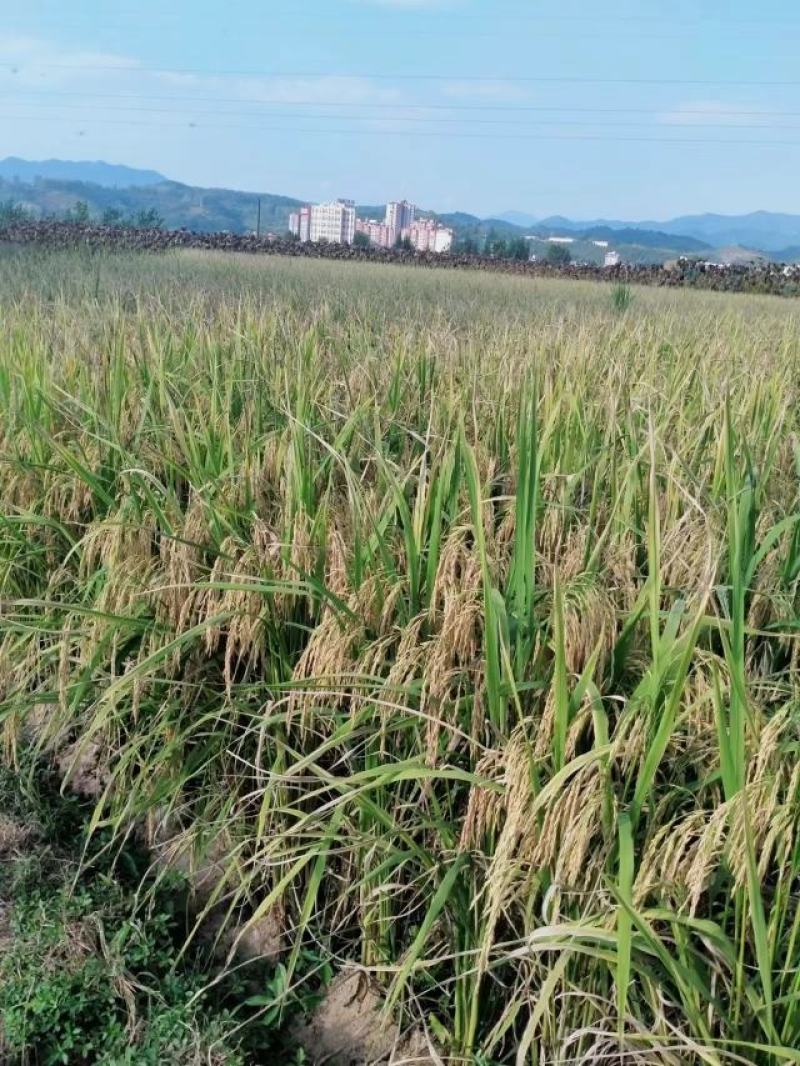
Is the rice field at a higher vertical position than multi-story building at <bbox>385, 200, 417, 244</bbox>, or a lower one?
lower

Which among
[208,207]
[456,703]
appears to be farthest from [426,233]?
[456,703]

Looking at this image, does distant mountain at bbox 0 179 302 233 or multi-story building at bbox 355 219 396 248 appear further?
multi-story building at bbox 355 219 396 248

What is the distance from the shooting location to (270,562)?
6.42 ft

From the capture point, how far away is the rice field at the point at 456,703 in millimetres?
1263

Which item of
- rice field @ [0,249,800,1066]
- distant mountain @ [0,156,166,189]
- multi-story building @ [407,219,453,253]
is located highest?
distant mountain @ [0,156,166,189]

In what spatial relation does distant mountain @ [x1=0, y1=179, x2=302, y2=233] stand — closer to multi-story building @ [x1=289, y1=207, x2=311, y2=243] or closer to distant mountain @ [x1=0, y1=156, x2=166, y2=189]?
multi-story building @ [x1=289, y1=207, x2=311, y2=243]

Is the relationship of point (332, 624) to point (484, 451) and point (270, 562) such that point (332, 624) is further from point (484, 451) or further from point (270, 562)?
point (484, 451)

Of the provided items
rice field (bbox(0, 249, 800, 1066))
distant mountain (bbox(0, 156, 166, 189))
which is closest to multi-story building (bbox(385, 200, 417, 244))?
distant mountain (bbox(0, 156, 166, 189))

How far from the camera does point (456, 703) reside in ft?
5.01

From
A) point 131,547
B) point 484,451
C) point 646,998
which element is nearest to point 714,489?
point 484,451

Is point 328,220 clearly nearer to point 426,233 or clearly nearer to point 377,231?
point 377,231

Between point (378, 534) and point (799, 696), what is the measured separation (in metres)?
0.81

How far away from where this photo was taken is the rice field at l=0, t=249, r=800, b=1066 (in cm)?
126

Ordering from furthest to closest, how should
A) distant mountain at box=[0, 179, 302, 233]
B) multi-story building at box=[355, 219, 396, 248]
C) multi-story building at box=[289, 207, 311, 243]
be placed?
1. multi-story building at box=[289, 207, 311, 243]
2. multi-story building at box=[355, 219, 396, 248]
3. distant mountain at box=[0, 179, 302, 233]
